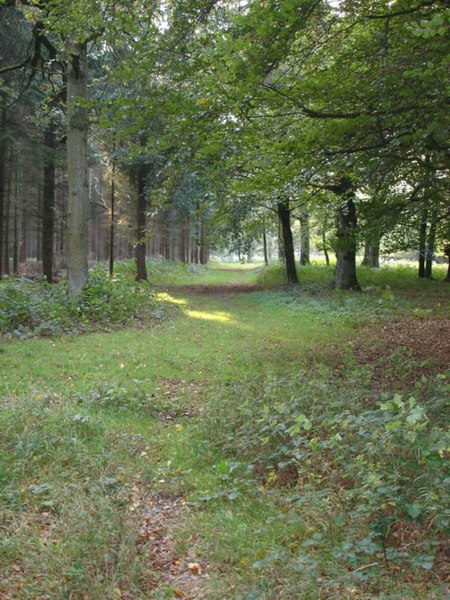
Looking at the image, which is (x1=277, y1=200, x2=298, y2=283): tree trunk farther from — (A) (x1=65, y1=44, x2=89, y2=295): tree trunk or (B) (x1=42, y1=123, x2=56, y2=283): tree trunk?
(A) (x1=65, y1=44, x2=89, y2=295): tree trunk

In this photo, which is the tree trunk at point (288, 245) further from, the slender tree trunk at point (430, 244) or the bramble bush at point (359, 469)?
the bramble bush at point (359, 469)

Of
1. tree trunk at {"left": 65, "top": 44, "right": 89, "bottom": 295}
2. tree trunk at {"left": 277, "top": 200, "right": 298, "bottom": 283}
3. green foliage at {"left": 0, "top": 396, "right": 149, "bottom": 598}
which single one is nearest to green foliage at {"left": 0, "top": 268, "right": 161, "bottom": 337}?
tree trunk at {"left": 65, "top": 44, "right": 89, "bottom": 295}

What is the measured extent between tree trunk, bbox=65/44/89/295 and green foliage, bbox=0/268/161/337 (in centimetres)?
61

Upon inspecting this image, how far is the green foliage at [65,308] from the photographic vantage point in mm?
10906

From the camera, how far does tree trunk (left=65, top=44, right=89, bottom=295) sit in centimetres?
1272

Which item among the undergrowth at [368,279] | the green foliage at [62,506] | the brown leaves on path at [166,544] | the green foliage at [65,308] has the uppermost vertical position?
the undergrowth at [368,279]

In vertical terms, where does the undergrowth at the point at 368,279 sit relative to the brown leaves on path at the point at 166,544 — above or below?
above

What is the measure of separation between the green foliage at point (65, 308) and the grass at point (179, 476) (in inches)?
63.2

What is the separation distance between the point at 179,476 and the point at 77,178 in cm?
1052

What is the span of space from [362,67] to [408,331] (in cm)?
639

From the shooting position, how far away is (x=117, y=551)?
3.31 m

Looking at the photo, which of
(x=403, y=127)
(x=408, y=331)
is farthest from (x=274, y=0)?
(x=408, y=331)

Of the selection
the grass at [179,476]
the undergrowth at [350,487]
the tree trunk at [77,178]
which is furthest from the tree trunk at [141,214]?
the undergrowth at [350,487]

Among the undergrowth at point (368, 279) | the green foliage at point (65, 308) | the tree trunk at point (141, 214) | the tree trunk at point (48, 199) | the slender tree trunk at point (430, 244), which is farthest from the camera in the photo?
the tree trunk at point (141, 214)
